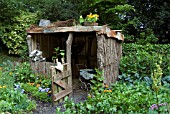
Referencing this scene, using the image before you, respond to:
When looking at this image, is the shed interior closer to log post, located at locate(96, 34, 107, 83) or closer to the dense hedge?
the dense hedge

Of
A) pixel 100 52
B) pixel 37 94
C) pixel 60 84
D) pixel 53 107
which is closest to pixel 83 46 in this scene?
pixel 100 52

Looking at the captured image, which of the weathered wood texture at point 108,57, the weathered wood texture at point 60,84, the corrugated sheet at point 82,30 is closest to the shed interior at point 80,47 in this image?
the corrugated sheet at point 82,30

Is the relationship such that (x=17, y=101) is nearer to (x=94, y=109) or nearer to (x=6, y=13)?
(x=94, y=109)

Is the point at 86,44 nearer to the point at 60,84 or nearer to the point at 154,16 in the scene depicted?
the point at 60,84

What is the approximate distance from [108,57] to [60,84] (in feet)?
4.70

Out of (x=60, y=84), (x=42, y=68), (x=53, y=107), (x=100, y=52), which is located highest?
(x=100, y=52)

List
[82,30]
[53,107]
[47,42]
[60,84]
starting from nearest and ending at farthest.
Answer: [53,107] → [60,84] → [82,30] → [47,42]

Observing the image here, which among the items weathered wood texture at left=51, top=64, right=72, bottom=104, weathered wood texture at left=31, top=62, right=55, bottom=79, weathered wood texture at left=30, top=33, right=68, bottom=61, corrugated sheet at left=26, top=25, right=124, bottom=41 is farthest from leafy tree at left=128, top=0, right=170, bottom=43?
weathered wood texture at left=51, top=64, right=72, bottom=104

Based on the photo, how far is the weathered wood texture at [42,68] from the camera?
5787 millimetres

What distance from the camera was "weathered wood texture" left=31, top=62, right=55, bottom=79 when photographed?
579 cm

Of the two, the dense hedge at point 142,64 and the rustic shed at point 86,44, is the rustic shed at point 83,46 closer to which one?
the rustic shed at point 86,44

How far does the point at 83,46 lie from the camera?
753 centimetres

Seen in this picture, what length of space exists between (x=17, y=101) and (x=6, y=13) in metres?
5.61

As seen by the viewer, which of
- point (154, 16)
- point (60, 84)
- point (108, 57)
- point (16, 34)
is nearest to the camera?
point (60, 84)
